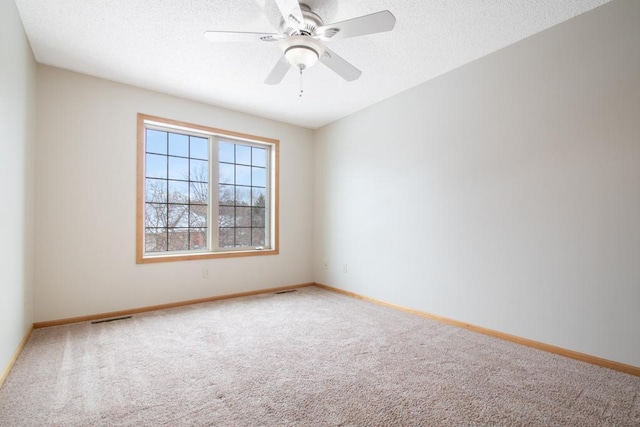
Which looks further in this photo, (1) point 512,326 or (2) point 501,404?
(1) point 512,326

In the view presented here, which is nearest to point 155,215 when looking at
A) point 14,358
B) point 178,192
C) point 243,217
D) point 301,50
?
point 178,192

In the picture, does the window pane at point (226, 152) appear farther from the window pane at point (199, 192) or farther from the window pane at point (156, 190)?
the window pane at point (156, 190)

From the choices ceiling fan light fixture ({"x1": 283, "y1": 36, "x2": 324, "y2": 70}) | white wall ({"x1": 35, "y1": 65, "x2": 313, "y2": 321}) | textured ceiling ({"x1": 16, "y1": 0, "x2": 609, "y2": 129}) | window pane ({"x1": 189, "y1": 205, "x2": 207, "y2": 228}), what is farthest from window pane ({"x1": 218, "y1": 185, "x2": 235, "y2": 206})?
ceiling fan light fixture ({"x1": 283, "y1": 36, "x2": 324, "y2": 70})

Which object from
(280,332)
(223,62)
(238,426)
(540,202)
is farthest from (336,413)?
(223,62)

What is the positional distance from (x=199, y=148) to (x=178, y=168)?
388 mm

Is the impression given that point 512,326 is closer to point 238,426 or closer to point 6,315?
point 238,426

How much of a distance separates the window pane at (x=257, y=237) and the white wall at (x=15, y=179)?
237cm

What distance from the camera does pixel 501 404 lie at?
1729 millimetres

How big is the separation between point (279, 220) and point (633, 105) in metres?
3.80

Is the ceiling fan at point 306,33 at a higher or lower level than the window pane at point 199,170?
higher

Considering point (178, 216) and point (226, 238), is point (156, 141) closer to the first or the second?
point (178, 216)

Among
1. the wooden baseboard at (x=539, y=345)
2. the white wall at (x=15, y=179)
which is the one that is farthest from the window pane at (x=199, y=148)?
the wooden baseboard at (x=539, y=345)

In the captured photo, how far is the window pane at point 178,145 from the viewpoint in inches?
153

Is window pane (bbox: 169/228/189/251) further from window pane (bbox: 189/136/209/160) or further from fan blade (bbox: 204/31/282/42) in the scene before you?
fan blade (bbox: 204/31/282/42)
